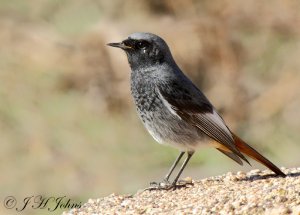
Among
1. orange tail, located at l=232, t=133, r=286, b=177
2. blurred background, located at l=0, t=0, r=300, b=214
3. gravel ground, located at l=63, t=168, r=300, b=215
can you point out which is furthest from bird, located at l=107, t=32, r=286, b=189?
blurred background, located at l=0, t=0, r=300, b=214

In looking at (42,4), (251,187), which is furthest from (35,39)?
(251,187)

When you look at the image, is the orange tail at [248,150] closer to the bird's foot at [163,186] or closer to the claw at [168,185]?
the claw at [168,185]

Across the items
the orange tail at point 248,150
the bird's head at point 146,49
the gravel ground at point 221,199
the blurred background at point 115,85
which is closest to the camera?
the gravel ground at point 221,199

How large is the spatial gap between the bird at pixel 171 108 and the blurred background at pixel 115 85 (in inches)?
203

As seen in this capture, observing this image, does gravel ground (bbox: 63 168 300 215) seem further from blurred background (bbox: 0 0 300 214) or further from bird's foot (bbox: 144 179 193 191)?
blurred background (bbox: 0 0 300 214)

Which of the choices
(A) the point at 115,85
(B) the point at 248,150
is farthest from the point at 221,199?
(A) the point at 115,85

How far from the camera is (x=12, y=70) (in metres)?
18.5

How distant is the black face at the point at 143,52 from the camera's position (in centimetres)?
1003

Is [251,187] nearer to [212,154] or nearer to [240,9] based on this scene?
[212,154]

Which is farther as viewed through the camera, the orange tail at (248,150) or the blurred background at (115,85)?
the blurred background at (115,85)

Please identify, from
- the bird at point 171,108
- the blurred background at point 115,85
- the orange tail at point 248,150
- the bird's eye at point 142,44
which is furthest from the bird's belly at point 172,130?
the blurred background at point 115,85

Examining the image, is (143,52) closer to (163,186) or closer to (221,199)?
(163,186)

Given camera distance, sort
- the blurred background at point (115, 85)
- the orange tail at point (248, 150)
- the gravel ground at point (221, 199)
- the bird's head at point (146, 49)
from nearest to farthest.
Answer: the gravel ground at point (221, 199)
the orange tail at point (248, 150)
the bird's head at point (146, 49)
the blurred background at point (115, 85)

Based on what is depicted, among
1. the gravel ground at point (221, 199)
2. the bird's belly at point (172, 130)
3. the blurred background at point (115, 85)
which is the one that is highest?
the blurred background at point (115, 85)
